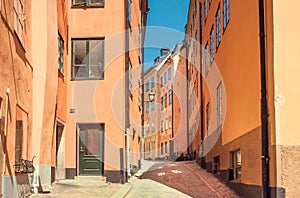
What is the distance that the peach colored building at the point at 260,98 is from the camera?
836 cm

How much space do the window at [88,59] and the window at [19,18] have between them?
5.64 meters

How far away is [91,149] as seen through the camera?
1597 centimetres

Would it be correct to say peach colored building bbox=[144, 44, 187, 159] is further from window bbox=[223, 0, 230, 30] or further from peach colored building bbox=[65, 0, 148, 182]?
window bbox=[223, 0, 230, 30]

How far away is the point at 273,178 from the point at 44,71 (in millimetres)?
6475

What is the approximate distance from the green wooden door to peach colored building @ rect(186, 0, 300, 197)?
168 inches

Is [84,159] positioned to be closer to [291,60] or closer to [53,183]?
[53,183]

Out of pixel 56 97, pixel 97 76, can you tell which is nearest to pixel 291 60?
pixel 56 97

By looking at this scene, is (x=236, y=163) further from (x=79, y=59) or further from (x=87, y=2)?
(x=87, y=2)

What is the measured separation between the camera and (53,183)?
1384cm

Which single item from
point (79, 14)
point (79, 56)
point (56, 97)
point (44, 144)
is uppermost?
point (79, 14)

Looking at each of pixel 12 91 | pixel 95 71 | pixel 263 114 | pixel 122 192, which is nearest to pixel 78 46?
pixel 95 71

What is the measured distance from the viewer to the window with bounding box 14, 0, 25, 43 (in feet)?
31.5

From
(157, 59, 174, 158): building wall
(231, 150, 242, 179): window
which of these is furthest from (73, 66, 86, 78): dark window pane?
(157, 59, 174, 158): building wall

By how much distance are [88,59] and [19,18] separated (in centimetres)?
608
